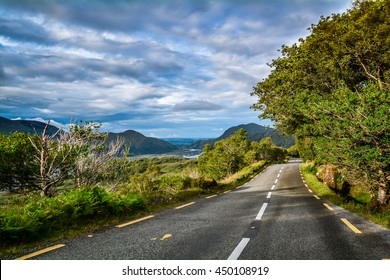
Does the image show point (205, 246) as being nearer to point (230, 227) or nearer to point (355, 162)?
point (230, 227)

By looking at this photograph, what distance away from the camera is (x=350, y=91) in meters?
11.0

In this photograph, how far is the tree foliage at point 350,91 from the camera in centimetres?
995

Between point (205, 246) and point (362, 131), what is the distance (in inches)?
330

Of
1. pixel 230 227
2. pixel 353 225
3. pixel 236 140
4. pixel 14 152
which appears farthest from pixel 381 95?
pixel 236 140

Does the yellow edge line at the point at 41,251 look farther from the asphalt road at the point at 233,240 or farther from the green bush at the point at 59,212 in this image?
the green bush at the point at 59,212

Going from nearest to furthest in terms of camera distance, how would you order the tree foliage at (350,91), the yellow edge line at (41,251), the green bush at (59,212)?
the yellow edge line at (41,251) → the green bush at (59,212) → the tree foliage at (350,91)

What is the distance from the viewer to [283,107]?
17969 mm

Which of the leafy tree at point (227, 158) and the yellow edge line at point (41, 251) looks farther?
the leafy tree at point (227, 158)

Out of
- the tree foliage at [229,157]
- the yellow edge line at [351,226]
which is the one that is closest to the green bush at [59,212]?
the yellow edge line at [351,226]

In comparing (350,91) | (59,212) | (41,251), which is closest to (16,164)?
(59,212)

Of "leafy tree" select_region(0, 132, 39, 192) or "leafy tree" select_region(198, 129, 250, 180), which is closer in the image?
"leafy tree" select_region(0, 132, 39, 192)

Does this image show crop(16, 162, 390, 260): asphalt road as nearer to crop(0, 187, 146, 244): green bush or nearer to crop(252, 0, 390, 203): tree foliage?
crop(0, 187, 146, 244): green bush

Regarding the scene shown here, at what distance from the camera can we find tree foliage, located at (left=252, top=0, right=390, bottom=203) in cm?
995

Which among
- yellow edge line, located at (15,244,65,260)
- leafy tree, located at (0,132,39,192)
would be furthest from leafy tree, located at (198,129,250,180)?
yellow edge line, located at (15,244,65,260)
